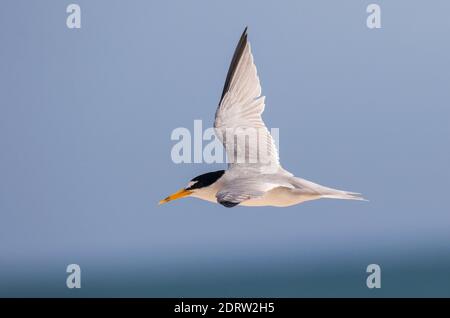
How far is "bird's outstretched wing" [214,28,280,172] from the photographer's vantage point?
6406 mm

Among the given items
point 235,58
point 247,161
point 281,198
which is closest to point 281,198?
point 281,198

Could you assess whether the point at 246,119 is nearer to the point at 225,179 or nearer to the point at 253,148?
the point at 253,148

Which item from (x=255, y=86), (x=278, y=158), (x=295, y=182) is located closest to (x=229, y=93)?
(x=255, y=86)

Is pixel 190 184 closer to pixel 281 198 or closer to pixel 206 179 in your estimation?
pixel 206 179

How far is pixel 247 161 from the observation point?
625cm

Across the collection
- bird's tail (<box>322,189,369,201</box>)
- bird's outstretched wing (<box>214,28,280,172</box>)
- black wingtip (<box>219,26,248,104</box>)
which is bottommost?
bird's tail (<box>322,189,369,201</box>)

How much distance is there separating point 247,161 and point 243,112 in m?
0.59

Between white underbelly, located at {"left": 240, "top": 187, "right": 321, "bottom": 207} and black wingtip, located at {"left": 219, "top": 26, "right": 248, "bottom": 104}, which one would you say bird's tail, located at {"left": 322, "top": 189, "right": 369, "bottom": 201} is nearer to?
white underbelly, located at {"left": 240, "top": 187, "right": 321, "bottom": 207}

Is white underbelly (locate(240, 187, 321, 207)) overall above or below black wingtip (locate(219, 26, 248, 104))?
below

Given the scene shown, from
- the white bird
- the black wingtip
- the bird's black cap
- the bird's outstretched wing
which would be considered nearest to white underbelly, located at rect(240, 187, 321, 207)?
the white bird

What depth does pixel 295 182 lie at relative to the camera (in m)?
5.82

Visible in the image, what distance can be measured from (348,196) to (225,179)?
3.28 ft

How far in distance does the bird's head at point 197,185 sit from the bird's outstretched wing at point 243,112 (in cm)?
39

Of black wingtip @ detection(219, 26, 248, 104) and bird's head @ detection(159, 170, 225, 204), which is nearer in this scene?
bird's head @ detection(159, 170, 225, 204)
